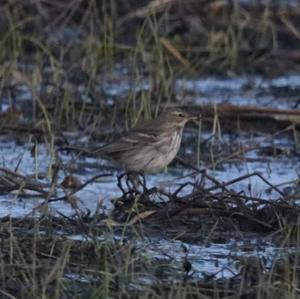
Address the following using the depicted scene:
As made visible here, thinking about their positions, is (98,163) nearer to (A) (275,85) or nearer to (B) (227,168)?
(B) (227,168)

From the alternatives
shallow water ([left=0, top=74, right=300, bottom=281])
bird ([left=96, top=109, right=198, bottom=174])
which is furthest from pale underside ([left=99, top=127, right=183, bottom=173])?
shallow water ([left=0, top=74, right=300, bottom=281])

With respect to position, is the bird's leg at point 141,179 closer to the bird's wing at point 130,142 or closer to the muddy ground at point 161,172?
the muddy ground at point 161,172

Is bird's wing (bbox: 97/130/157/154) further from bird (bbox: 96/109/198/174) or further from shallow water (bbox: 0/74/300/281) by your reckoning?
shallow water (bbox: 0/74/300/281)

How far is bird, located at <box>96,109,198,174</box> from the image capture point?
9.27 m

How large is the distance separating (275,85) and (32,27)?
2.65 m

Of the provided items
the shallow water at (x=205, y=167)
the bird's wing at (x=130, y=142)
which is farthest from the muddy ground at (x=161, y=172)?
the bird's wing at (x=130, y=142)

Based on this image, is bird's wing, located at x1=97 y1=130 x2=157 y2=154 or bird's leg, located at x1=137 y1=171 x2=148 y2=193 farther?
bird's wing, located at x1=97 y1=130 x2=157 y2=154

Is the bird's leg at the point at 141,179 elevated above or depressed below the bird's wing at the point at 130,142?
below

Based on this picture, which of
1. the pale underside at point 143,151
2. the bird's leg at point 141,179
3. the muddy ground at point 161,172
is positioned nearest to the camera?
the muddy ground at point 161,172

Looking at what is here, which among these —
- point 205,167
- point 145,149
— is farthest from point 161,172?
point 145,149

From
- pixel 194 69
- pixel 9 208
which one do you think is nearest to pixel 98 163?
pixel 9 208

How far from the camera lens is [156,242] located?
25.7 ft

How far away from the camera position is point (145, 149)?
30.7 ft

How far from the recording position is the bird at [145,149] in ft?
30.4
